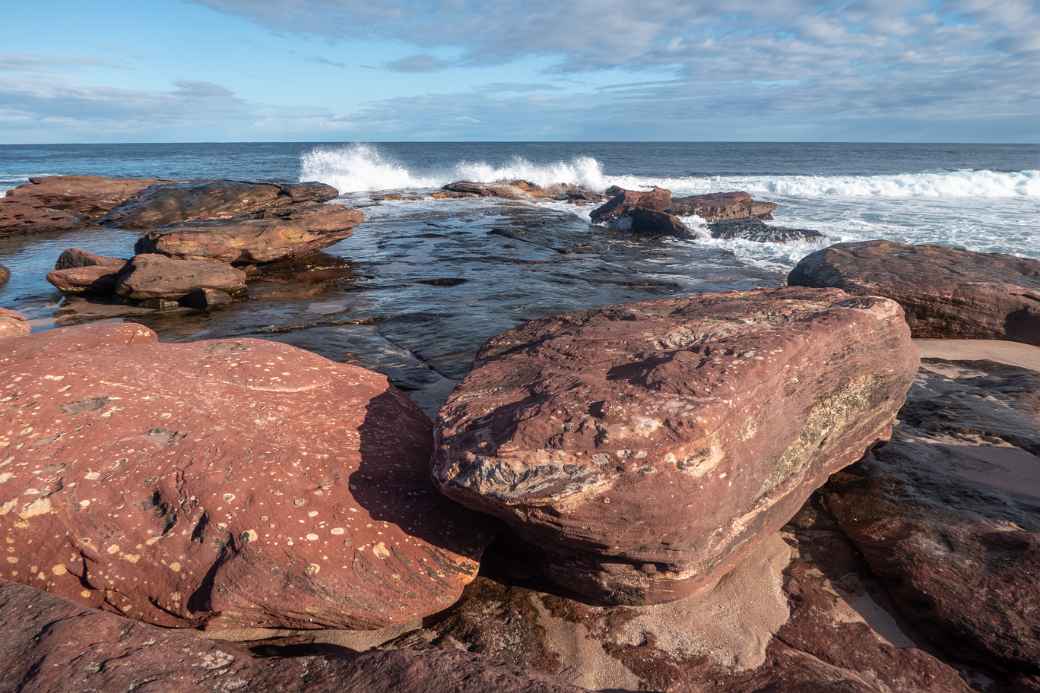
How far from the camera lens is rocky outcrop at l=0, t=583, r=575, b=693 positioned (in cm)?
189

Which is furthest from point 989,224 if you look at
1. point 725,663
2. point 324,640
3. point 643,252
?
point 324,640

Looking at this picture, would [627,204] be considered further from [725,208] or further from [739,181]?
[739,181]

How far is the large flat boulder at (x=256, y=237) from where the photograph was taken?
35.4 feet

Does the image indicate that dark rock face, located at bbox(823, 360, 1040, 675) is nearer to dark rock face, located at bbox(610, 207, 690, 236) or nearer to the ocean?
the ocean

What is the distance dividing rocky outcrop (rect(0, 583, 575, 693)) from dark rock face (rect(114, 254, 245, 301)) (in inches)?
308

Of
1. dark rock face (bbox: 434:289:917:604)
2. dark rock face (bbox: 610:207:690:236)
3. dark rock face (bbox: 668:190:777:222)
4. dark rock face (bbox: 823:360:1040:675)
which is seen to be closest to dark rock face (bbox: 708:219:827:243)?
dark rock face (bbox: 610:207:690:236)

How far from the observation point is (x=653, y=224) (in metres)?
16.4

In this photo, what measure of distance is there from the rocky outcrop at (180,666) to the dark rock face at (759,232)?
14324mm

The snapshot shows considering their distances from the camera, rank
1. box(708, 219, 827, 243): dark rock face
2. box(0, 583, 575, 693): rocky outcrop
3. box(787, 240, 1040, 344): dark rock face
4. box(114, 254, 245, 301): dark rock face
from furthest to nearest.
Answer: box(708, 219, 827, 243): dark rock face
box(114, 254, 245, 301): dark rock face
box(787, 240, 1040, 344): dark rock face
box(0, 583, 575, 693): rocky outcrop

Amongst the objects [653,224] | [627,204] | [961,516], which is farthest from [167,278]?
[627,204]

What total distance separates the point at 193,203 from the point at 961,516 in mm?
19235

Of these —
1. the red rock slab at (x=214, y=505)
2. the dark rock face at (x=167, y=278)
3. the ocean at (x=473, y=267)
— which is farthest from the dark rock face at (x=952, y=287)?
the dark rock face at (x=167, y=278)

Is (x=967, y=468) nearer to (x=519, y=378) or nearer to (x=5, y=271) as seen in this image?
(x=519, y=378)

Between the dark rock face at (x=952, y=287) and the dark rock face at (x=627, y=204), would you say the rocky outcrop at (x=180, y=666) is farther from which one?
the dark rock face at (x=627, y=204)
